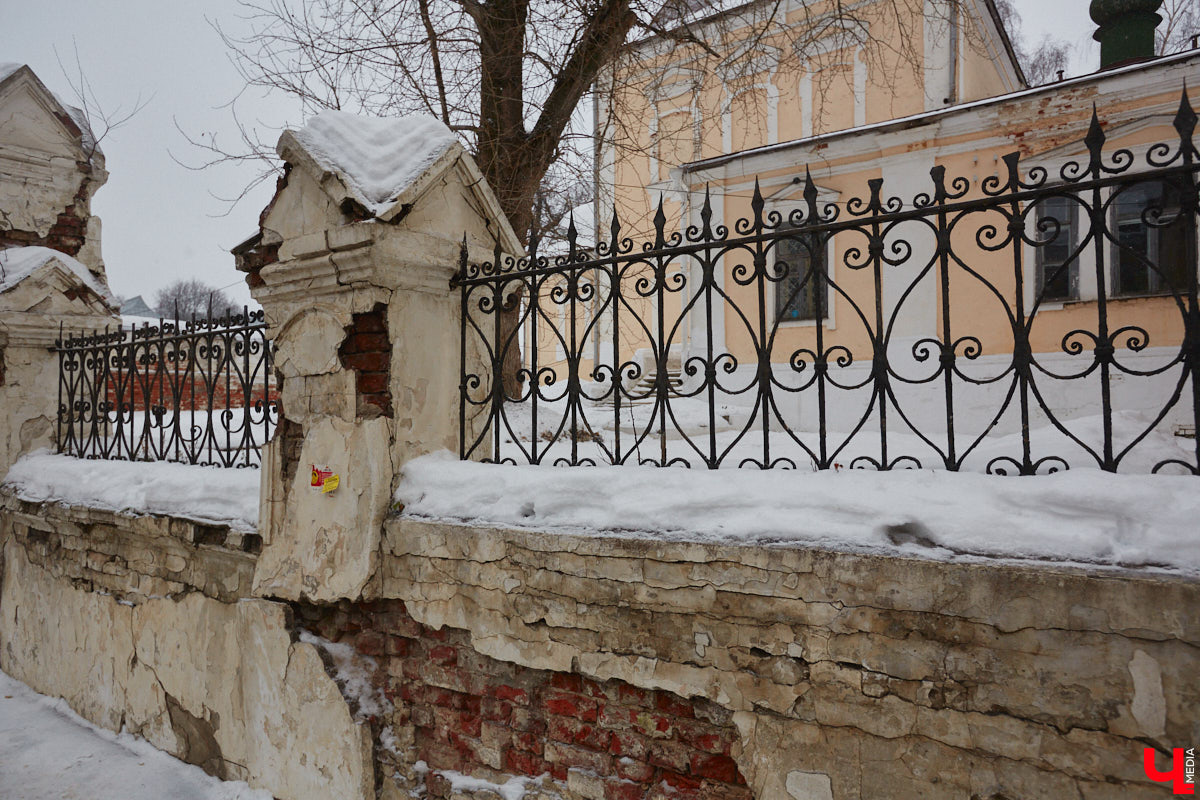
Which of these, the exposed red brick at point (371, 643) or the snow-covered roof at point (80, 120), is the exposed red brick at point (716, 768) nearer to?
the exposed red brick at point (371, 643)

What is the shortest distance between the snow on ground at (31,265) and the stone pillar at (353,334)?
10.6 ft

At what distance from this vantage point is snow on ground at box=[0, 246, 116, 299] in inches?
187

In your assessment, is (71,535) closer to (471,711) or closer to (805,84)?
(471,711)

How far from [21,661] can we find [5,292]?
2552 mm

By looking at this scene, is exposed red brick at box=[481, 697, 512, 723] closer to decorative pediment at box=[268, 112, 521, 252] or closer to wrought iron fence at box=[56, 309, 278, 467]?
wrought iron fence at box=[56, 309, 278, 467]

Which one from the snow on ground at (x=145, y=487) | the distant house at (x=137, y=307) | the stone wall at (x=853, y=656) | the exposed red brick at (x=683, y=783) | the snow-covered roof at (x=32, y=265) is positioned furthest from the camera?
the distant house at (x=137, y=307)

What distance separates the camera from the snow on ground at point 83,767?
322 cm

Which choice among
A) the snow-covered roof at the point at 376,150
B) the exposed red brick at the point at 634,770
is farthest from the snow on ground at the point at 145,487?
the exposed red brick at the point at 634,770

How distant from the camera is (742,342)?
10.8 metres

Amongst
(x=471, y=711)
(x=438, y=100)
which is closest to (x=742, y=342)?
(x=438, y=100)

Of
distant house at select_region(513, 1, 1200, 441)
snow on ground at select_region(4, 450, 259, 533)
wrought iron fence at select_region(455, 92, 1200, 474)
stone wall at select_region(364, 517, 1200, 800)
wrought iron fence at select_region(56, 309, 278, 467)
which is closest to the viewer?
Answer: stone wall at select_region(364, 517, 1200, 800)

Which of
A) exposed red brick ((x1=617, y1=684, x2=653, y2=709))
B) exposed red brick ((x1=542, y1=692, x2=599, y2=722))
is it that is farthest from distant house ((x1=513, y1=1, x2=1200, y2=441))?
exposed red brick ((x1=617, y1=684, x2=653, y2=709))

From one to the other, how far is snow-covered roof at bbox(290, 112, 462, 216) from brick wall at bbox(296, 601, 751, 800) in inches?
63.2

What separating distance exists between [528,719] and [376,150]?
2.28m
